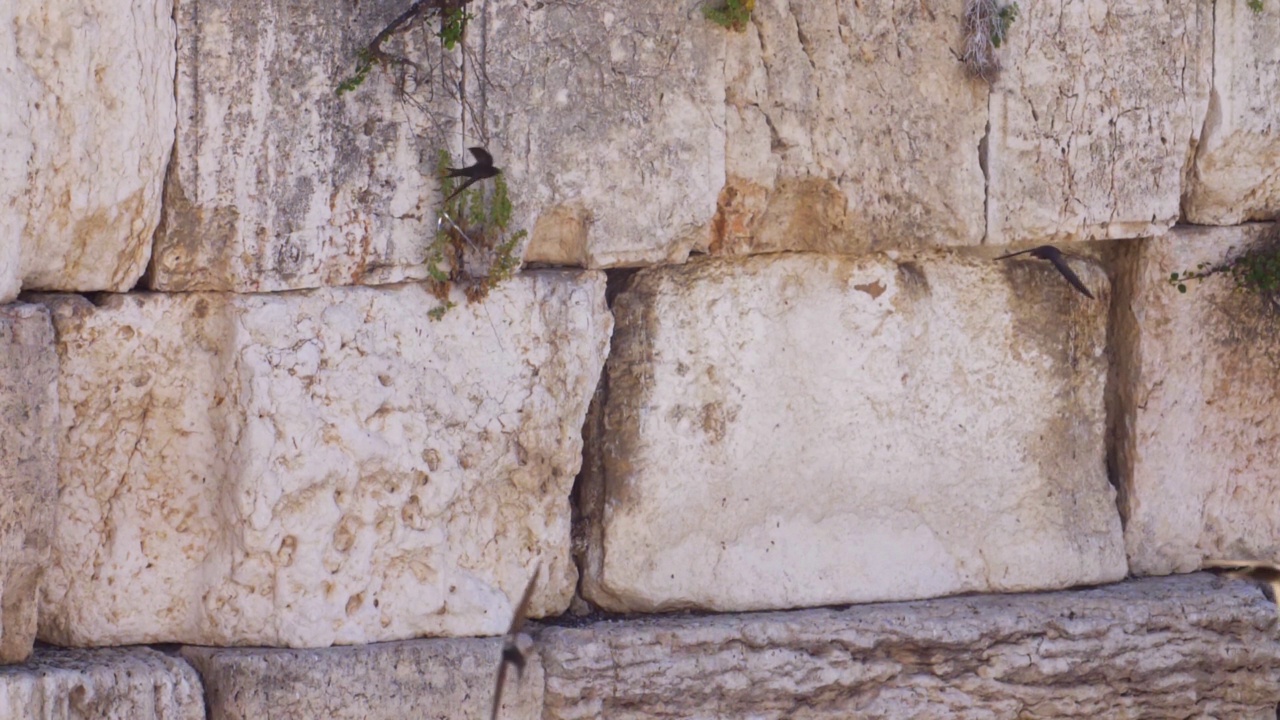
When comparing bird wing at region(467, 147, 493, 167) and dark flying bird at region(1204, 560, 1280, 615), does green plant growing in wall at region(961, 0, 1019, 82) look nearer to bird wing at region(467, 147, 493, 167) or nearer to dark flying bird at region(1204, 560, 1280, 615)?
bird wing at region(467, 147, 493, 167)

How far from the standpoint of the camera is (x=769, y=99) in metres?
4.13

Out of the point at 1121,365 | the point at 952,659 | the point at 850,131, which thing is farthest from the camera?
the point at 1121,365

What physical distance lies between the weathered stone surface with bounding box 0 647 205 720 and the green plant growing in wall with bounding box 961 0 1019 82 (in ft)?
8.53

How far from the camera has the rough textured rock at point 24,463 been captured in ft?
10.7

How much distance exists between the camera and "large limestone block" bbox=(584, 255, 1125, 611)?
13.9ft

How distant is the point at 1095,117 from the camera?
4414mm

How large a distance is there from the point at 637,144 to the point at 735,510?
107cm

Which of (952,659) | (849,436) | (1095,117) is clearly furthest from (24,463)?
(1095,117)

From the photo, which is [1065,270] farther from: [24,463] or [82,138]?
[24,463]

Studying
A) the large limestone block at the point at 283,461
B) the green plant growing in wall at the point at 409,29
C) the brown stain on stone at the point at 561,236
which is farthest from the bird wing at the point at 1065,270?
the green plant growing in wall at the point at 409,29

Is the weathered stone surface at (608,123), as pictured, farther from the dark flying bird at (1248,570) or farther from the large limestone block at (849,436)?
the dark flying bird at (1248,570)

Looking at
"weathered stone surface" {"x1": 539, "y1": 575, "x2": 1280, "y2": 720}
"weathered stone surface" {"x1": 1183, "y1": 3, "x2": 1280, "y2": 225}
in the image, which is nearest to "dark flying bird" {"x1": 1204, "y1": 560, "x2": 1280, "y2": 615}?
"weathered stone surface" {"x1": 539, "y1": 575, "x2": 1280, "y2": 720}

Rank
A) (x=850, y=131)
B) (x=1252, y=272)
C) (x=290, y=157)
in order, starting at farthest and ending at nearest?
1. (x=1252, y=272)
2. (x=850, y=131)
3. (x=290, y=157)

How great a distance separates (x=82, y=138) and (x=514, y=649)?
63.3 inches
